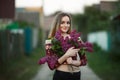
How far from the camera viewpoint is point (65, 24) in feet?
14.5

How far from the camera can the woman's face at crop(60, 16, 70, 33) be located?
4.41 metres

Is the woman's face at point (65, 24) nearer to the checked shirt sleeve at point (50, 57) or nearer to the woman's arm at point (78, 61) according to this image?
the checked shirt sleeve at point (50, 57)

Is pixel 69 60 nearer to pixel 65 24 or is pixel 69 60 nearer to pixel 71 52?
pixel 71 52

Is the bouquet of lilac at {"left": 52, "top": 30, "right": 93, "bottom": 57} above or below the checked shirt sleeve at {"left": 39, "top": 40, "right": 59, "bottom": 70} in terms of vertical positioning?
above

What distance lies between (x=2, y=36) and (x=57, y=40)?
12.2 meters

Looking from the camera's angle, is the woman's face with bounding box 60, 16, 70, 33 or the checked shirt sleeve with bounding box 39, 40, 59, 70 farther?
the woman's face with bounding box 60, 16, 70, 33

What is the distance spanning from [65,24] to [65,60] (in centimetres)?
42

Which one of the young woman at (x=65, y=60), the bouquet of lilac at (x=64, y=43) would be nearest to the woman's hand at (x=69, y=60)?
the young woman at (x=65, y=60)

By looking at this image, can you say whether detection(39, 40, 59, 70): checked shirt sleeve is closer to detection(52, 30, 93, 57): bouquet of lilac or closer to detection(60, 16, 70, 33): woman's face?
detection(52, 30, 93, 57): bouquet of lilac

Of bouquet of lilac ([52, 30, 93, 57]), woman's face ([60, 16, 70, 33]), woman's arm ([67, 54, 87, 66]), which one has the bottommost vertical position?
woman's arm ([67, 54, 87, 66])

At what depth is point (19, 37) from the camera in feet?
73.2

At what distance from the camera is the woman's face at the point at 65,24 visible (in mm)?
4415

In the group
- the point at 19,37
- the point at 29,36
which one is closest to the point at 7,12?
the point at 19,37

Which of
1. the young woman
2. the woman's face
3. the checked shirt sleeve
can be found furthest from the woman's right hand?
the woman's face
